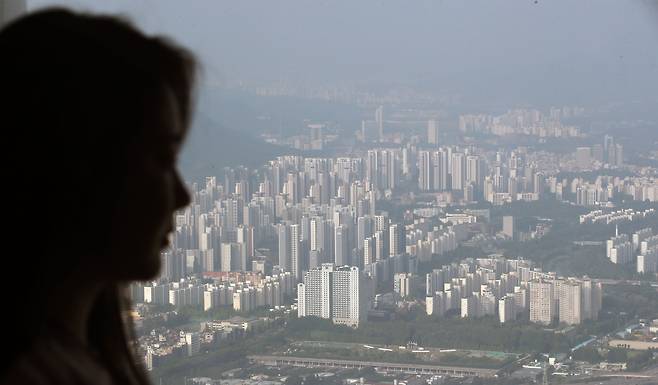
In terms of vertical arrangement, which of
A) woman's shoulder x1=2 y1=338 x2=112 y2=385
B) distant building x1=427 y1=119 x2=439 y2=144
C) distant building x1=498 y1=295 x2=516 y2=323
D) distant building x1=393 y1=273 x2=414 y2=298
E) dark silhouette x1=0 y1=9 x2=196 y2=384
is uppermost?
distant building x1=427 y1=119 x2=439 y2=144

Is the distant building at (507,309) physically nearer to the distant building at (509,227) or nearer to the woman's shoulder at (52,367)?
the distant building at (509,227)

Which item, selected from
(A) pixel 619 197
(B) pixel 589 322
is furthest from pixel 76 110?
(A) pixel 619 197

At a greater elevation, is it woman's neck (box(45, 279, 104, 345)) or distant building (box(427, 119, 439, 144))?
distant building (box(427, 119, 439, 144))

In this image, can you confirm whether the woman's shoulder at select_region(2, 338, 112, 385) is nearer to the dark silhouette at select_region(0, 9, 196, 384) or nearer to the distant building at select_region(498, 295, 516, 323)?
the dark silhouette at select_region(0, 9, 196, 384)

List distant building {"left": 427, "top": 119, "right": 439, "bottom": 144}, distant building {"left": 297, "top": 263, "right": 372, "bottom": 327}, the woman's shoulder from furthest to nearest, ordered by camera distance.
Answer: distant building {"left": 427, "top": 119, "right": 439, "bottom": 144} → distant building {"left": 297, "top": 263, "right": 372, "bottom": 327} → the woman's shoulder

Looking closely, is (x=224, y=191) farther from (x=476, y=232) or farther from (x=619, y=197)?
(x=619, y=197)

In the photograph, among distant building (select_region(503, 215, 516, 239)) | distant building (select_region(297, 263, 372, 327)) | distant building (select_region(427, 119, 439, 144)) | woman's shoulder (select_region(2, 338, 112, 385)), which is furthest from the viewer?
distant building (select_region(427, 119, 439, 144))

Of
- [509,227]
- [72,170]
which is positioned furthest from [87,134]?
[509,227]

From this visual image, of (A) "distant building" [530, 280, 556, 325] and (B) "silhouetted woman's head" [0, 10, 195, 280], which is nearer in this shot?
(B) "silhouetted woman's head" [0, 10, 195, 280]

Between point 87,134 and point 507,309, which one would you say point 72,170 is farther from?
point 507,309

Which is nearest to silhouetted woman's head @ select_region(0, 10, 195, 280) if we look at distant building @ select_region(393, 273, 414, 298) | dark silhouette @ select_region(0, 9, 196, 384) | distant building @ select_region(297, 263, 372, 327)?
dark silhouette @ select_region(0, 9, 196, 384)
